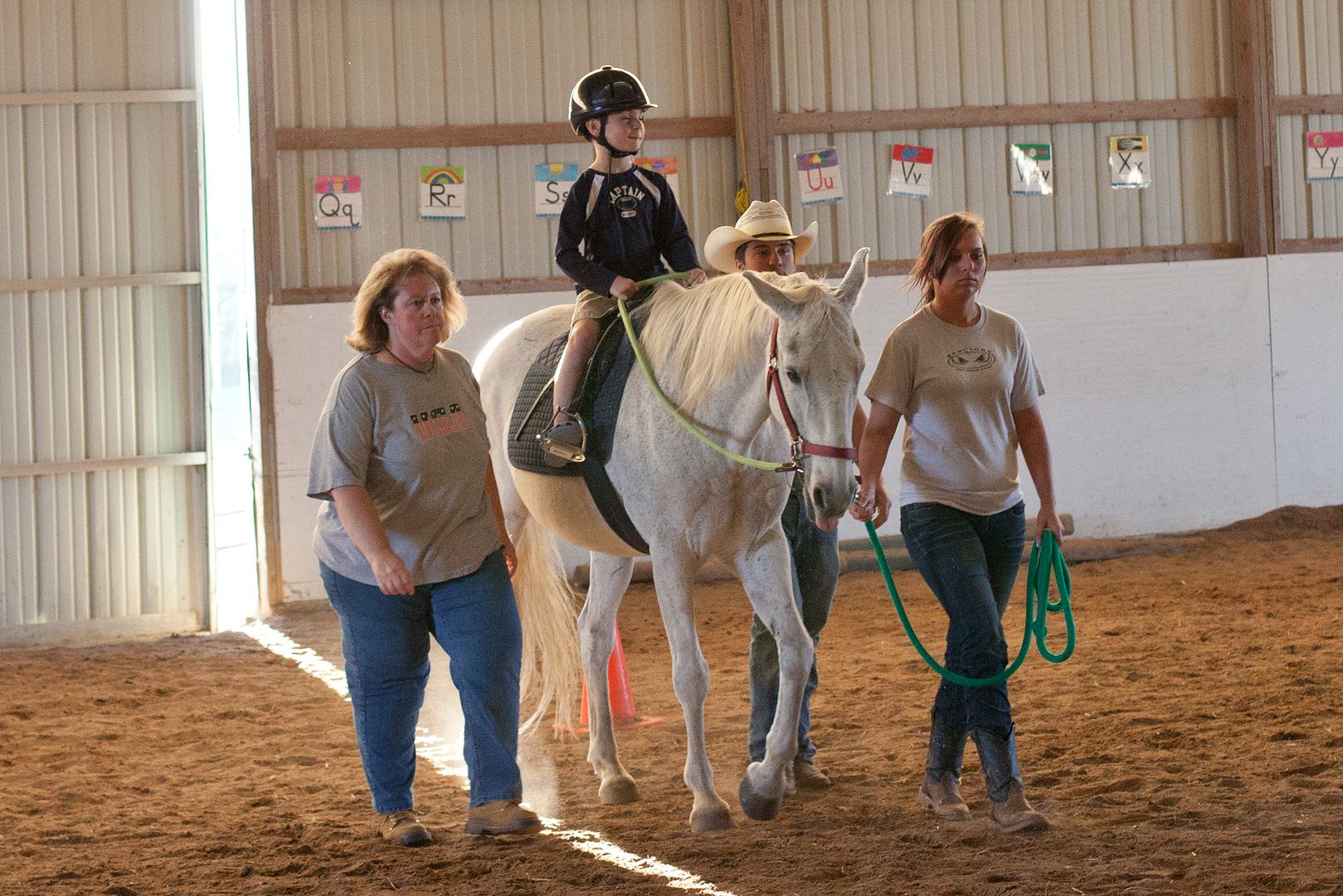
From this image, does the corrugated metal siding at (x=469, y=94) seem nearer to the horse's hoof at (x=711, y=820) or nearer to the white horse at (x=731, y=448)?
the white horse at (x=731, y=448)

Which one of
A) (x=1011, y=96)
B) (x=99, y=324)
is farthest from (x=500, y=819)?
(x=1011, y=96)

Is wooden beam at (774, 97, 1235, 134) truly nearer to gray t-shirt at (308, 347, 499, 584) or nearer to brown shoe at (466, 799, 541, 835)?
gray t-shirt at (308, 347, 499, 584)

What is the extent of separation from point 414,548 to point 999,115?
6.87m

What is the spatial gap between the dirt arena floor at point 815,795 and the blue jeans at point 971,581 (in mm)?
312

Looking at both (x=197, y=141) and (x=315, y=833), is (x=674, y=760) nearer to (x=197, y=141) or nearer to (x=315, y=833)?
(x=315, y=833)

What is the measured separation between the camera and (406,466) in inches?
130

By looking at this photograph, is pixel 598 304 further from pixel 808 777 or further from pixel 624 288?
pixel 808 777

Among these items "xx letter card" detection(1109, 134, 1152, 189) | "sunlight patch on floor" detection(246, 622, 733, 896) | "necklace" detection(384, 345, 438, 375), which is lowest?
"sunlight patch on floor" detection(246, 622, 733, 896)

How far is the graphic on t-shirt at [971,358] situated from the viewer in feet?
11.0

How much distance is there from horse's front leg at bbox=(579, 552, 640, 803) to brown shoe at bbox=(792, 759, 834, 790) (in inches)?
18.3

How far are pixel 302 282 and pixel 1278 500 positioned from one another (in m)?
6.73

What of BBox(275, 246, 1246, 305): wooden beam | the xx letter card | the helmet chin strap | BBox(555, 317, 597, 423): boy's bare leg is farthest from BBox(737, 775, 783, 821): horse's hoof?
the xx letter card

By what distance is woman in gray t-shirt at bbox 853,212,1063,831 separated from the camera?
3273 mm

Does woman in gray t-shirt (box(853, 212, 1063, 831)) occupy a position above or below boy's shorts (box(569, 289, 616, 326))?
below
